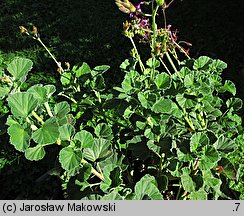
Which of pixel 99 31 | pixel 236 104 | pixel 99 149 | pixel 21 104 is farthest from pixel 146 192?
pixel 99 31

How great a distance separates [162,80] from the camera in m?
1.63

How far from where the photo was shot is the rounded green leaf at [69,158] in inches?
53.7

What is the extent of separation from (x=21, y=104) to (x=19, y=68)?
0.72 feet

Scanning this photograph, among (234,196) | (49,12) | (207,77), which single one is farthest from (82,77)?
(49,12)

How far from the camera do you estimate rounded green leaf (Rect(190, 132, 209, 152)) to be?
152cm

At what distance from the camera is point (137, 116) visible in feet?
6.01

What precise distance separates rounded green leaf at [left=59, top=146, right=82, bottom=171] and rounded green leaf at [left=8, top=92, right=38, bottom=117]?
203 millimetres

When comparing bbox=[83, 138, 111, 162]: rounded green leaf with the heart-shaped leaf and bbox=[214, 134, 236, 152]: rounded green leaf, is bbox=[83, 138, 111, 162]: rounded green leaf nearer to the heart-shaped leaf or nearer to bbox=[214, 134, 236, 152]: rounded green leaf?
the heart-shaped leaf

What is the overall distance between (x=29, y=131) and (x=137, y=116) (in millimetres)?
661

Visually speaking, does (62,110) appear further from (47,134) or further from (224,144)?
(224,144)

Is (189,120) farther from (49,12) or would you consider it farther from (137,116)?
(49,12)

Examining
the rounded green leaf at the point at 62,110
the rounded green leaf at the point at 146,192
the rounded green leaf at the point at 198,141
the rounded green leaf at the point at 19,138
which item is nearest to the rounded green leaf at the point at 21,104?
the rounded green leaf at the point at 19,138

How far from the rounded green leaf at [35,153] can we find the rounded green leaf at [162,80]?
587 millimetres
